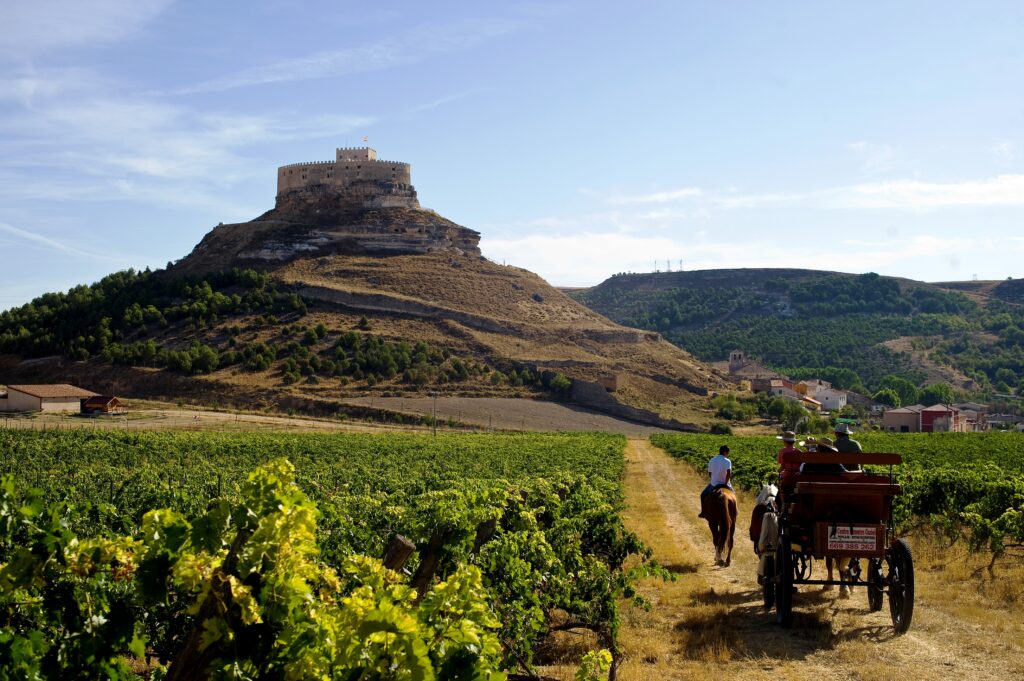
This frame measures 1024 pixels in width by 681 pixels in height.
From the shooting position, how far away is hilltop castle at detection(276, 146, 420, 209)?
122562mm

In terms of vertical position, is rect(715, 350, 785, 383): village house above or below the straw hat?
above

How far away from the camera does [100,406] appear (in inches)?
2625

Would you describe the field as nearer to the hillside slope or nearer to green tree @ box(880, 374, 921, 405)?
the hillside slope

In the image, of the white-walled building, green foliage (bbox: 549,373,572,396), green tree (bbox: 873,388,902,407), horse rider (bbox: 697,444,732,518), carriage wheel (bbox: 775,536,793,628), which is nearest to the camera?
carriage wheel (bbox: 775,536,793,628)

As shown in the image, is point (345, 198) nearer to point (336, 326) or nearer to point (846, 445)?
point (336, 326)

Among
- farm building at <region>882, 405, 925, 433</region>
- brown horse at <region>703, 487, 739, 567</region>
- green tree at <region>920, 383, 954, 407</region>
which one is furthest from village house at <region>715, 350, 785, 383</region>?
brown horse at <region>703, 487, 739, 567</region>

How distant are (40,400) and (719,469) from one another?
67940 mm

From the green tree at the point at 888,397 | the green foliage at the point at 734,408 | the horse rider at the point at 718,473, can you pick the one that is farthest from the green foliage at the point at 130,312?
the horse rider at the point at 718,473

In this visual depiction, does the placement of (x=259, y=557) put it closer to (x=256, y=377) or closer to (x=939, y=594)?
(x=939, y=594)

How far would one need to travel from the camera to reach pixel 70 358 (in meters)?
93.0

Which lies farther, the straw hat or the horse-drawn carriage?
the straw hat

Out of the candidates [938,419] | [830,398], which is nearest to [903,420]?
[938,419]

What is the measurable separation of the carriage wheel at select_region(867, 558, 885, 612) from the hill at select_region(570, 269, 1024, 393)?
135492 mm

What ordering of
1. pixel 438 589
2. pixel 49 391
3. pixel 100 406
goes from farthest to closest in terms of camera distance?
1. pixel 49 391
2. pixel 100 406
3. pixel 438 589
